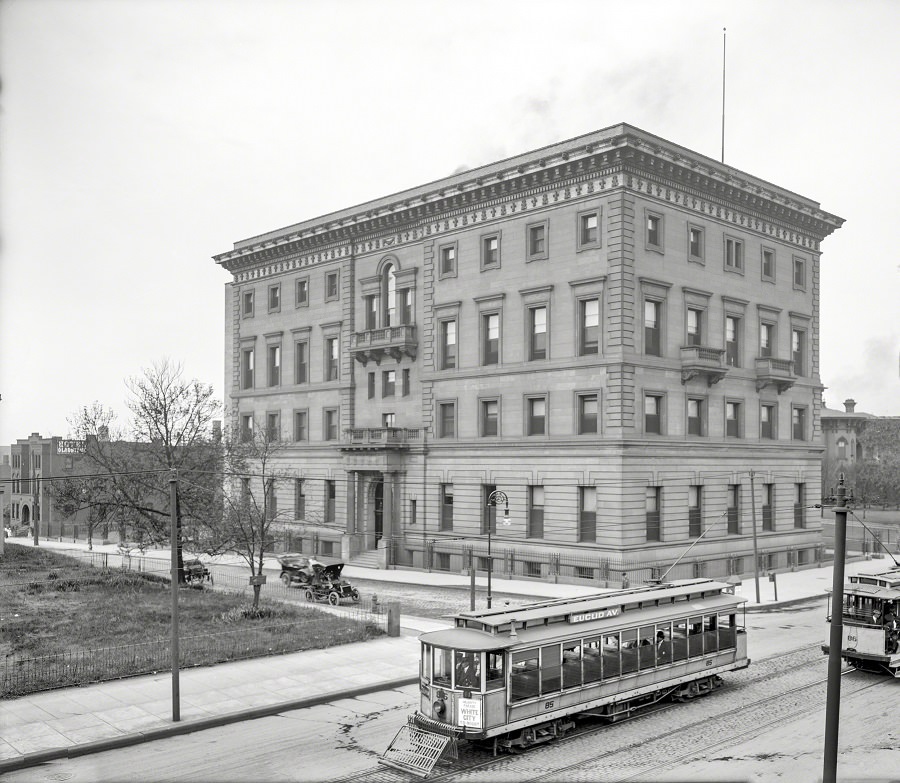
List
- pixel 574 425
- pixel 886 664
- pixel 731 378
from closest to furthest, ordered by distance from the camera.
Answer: pixel 886 664, pixel 574 425, pixel 731 378

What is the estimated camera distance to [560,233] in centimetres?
4516

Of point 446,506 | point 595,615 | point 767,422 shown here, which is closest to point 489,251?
point 446,506

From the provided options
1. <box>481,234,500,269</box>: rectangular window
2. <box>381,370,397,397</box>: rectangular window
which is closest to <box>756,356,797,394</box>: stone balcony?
<box>481,234,500,269</box>: rectangular window

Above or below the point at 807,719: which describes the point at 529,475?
above

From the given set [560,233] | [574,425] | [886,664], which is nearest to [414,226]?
[560,233]

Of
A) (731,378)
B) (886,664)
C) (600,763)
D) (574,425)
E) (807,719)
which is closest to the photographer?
(600,763)

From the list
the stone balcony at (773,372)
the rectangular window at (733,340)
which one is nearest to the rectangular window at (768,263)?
the rectangular window at (733,340)

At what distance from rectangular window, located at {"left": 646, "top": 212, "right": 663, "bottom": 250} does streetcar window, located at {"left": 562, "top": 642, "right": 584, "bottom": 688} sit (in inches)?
1149

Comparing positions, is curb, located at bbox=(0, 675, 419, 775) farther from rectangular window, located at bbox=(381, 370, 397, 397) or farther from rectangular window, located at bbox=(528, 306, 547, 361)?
rectangular window, located at bbox=(381, 370, 397, 397)

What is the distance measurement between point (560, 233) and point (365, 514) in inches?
859

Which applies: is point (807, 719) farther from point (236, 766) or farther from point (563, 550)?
point (563, 550)

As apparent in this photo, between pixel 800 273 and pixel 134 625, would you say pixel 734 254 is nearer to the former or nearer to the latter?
pixel 800 273

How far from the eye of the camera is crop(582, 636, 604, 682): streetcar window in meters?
19.2

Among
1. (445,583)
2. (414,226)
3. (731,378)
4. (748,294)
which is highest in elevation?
(414,226)
